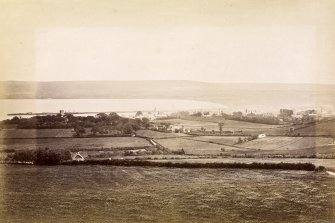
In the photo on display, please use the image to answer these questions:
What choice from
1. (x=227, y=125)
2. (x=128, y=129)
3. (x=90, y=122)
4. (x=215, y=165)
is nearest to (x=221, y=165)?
(x=215, y=165)

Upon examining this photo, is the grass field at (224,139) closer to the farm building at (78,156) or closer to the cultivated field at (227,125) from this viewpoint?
the cultivated field at (227,125)

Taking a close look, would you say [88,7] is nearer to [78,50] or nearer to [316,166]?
[78,50]

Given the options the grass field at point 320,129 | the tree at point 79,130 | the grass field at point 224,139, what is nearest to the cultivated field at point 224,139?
the grass field at point 224,139

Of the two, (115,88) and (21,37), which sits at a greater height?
(21,37)

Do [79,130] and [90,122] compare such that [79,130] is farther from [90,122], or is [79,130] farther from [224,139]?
[224,139]

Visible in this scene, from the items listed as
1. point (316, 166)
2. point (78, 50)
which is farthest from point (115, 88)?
point (316, 166)

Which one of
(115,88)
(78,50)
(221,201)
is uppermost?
(78,50)
